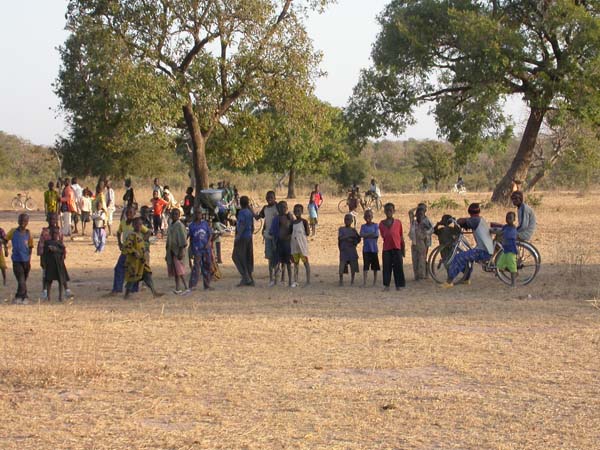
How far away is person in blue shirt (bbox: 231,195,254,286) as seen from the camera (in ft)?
44.8

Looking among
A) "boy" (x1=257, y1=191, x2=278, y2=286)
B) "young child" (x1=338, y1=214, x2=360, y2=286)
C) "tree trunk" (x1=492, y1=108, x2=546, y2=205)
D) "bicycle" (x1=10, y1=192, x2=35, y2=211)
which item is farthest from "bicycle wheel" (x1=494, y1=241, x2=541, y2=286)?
"bicycle" (x1=10, y1=192, x2=35, y2=211)

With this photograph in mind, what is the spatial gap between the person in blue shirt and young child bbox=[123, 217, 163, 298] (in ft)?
5.40

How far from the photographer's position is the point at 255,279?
48.9ft

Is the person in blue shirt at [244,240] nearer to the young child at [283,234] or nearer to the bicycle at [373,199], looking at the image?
the young child at [283,234]

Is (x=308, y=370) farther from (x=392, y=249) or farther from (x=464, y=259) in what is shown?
(x=464, y=259)

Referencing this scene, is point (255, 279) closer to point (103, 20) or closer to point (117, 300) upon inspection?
point (117, 300)

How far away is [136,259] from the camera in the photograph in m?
12.5

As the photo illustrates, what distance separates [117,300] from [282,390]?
6.18m

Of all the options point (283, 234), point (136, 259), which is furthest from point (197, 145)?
point (136, 259)

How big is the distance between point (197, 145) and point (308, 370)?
17.2 m

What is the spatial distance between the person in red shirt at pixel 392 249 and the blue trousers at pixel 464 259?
79 centimetres

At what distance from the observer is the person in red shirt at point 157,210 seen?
72.3ft

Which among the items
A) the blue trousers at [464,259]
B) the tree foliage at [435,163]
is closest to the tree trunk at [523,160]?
the blue trousers at [464,259]

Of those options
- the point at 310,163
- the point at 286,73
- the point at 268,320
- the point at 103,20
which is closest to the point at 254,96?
the point at 286,73
